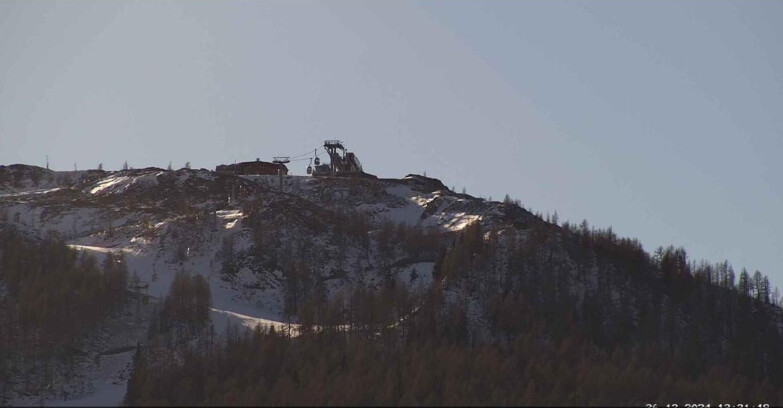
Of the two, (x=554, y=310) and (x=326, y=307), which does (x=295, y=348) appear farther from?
(x=554, y=310)

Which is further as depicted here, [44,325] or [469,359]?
[44,325]

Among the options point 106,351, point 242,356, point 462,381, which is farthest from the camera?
point 106,351

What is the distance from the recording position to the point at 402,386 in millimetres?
163750

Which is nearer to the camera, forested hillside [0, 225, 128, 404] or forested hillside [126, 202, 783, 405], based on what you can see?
forested hillside [126, 202, 783, 405]

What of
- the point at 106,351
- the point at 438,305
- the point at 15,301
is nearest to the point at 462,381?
the point at 438,305

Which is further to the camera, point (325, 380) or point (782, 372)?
point (782, 372)

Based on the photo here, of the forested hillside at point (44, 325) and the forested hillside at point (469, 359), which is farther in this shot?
the forested hillside at point (44, 325)

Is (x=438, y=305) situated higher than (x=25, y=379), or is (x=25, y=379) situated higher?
(x=438, y=305)

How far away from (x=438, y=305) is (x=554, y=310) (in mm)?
17002

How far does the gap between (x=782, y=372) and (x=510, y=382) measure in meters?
53.6

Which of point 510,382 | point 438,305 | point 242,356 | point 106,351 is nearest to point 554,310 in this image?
point 438,305

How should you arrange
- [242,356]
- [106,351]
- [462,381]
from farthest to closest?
[106,351]
[242,356]
[462,381]

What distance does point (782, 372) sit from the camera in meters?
196

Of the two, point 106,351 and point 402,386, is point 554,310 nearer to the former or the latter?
point 402,386
